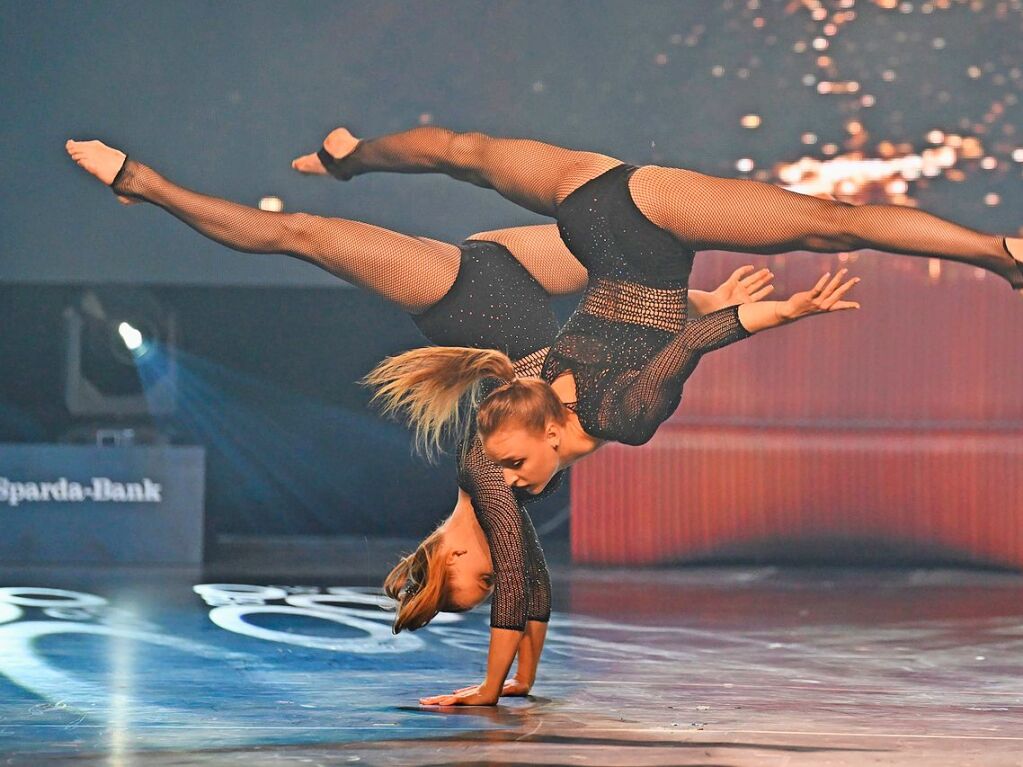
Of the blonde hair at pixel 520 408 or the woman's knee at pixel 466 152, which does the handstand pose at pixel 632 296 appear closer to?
→ the blonde hair at pixel 520 408

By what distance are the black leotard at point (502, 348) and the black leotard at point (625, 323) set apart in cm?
19

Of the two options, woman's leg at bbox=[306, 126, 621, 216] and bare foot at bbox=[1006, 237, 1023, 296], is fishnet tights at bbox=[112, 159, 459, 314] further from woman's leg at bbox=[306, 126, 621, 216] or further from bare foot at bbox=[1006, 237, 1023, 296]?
bare foot at bbox=[1006, 237, 1023, 296]

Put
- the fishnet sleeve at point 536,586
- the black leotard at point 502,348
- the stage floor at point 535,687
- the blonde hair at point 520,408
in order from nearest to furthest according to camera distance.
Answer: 1. the stage floor at point 535,687
2. the blonde hair at point 520,408
3. the black leotard at point 502,348
4. the fishnet sleeve at point 536,586

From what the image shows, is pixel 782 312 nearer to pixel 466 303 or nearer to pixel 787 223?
pixel 787 223

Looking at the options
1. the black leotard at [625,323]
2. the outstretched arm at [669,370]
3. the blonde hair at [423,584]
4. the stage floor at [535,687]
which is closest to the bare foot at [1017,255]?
the outstretched arm at [669,370]

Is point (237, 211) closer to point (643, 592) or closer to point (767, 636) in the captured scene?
point (767, 636)

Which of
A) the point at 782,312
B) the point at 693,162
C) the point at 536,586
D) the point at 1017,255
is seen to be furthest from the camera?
the point at 693,162

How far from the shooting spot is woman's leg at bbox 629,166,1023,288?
3166 mm

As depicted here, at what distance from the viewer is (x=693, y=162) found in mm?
7270

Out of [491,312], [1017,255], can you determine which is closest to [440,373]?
[491,312]

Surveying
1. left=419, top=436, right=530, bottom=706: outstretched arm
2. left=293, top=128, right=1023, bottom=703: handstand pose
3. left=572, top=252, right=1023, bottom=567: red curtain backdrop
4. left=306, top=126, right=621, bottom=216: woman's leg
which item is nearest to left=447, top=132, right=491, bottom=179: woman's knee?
left=306, top=126, right=621, bottom=216: woman's leg

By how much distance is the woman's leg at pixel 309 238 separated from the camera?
12.3 feet

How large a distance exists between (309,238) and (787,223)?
1.28 meters

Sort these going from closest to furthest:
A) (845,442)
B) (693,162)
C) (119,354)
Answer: (693,162) → (845,442) → (119,354)
